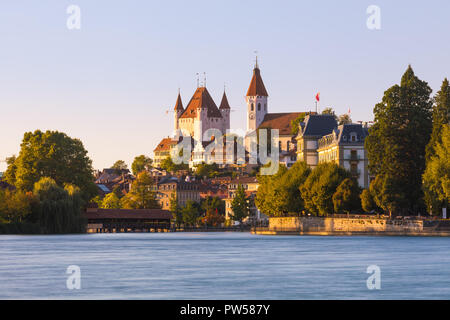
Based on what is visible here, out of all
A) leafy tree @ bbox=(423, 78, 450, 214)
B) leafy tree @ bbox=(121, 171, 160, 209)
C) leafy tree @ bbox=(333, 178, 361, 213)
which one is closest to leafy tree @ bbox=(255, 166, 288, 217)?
leafy tree @ bbox=(333, 178, 361, 213)

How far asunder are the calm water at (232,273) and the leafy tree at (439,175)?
41.3 ft

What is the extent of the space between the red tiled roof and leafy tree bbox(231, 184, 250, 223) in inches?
494

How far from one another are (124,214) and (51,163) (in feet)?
106

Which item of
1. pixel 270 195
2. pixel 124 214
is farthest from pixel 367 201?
pixel 124 214

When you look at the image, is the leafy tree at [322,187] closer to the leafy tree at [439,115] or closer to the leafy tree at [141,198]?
the leafy tree at [439,115]

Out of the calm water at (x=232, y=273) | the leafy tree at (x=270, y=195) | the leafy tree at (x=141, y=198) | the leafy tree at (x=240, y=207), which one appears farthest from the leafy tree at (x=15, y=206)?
the leafy tree at (x=141, y=198)

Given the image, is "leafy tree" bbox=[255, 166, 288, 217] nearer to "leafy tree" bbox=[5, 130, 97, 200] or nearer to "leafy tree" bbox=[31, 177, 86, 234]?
"leafy tree" bbox=[5, 130, 97, 200]

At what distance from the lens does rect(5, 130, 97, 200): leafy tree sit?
447ft

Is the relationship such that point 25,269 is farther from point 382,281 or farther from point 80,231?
point 80,231

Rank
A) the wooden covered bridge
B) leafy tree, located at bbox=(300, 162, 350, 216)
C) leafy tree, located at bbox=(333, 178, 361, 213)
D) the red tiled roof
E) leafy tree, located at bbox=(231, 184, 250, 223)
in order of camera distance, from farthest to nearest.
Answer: leafy tree, located at bbox=(231, 184, 250, 223) → the wooden covered bridge → the red tiled roof → leafy tree, located at bbox=(300, 162, 350, 216) → leafy tree, located at bbox=(333, 178, 361, 213)

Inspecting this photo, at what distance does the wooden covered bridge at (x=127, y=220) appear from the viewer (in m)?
162
